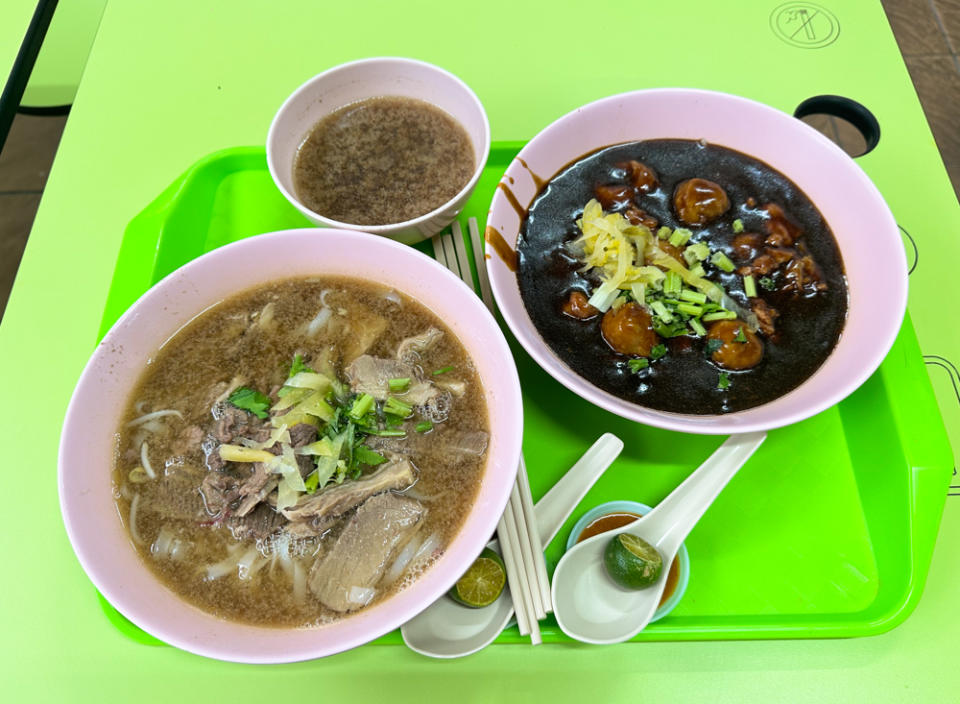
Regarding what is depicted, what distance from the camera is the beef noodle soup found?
4.58 ft

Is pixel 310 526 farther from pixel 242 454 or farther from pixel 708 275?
pixel 708 275

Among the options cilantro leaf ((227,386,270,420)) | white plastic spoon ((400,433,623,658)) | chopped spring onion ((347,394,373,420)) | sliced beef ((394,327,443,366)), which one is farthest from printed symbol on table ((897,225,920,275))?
cilantro leaf ((227,386,270,420))

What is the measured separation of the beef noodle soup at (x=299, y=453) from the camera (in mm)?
1396

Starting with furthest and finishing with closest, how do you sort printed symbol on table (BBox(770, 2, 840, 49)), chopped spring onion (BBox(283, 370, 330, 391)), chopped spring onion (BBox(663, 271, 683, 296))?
1. printed symbol on table (BBox(770, 2, 840, 49))
2. chopped spring onion (BBox(663, 271, 683, 296))
3. chopped spring onion (BBox(283, 370, 330, 391))

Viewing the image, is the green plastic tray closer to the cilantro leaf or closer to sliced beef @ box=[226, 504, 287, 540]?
sliced beef @ box=[226, 504, 287, 540]

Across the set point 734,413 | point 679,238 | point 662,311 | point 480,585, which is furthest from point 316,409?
point 679,238

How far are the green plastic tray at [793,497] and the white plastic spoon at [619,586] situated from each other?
77 mm

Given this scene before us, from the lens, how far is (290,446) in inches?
56.5

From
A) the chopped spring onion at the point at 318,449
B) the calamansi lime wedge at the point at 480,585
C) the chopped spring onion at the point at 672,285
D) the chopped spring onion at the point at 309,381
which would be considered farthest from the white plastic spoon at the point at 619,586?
the chopped spring onion at the point at 309,381

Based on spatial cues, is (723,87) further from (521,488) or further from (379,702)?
(379,702)

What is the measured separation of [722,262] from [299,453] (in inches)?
53.5

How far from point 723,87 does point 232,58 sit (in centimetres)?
205

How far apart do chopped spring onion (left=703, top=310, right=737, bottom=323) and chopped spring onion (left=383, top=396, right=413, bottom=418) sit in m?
0.91

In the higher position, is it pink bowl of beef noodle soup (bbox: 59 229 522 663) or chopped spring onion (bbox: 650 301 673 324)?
chopped spring onion (bbox: 650 301 673 324)
